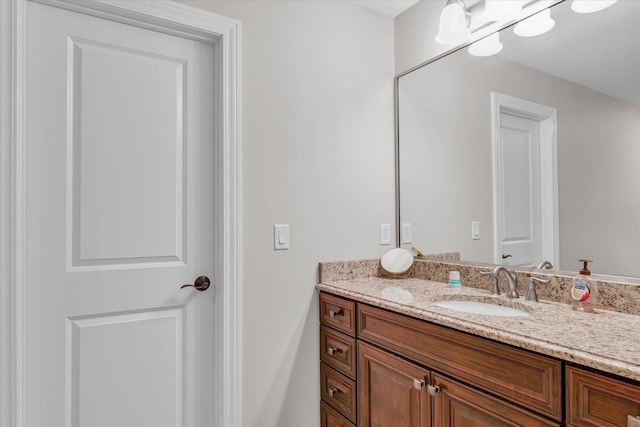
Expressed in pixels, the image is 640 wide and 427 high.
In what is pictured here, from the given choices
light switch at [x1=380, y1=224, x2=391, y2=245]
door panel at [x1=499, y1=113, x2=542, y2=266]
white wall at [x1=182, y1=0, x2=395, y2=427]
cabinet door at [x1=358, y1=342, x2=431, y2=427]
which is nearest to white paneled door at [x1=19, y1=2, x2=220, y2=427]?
white wall at [x1=182, y1=0, x2=395, y2=427]

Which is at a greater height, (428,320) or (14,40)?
(14,40)

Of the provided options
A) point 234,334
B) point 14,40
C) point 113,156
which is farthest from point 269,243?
point 14,40

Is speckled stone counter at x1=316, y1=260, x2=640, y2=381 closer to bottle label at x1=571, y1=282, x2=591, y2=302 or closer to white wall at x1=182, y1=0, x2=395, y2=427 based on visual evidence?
bottle label at x1=571, y1=282, x2=591, y2=302

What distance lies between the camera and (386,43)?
212cm

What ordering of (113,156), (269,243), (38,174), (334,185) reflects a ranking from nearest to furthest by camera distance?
(38,174)
(113,156)
(269,243)
(334,185)

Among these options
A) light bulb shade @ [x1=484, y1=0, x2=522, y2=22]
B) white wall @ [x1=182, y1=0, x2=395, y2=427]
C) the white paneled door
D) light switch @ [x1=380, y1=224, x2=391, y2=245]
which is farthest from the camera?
light switch @ [x1=380, y1=224, x2=391, y2=245]

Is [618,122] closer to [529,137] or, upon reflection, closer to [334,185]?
[529,137]

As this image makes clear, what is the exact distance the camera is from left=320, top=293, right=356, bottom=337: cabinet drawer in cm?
159

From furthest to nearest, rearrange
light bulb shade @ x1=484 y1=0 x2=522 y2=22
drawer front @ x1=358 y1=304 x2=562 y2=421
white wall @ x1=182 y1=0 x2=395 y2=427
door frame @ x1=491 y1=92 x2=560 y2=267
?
white wall @ x1=182 y1=0 x2=395 y2=427 → light bulb shade @ x1=484 y1=0 x2=522 y2=22 → door frame @ x1=491 y1=92 x2=560 y2=267 → drawer front @ x1=358 y1=304 x2=562 y2=421

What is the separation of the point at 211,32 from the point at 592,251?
67.8 inches

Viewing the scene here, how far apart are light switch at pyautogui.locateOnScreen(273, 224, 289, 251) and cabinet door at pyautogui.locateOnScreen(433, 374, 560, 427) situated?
854 millimetres

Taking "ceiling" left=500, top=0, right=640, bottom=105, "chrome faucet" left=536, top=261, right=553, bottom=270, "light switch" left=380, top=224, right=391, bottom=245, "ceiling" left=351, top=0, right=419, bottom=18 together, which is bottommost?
"chrome faucet" left=536, top=261, right=553, bottom=270

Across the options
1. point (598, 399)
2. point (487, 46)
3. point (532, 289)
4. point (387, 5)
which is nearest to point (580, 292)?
point (532, 289)

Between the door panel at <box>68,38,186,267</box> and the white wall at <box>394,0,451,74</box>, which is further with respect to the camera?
the white wall at <box>394,0,451,74</box>
